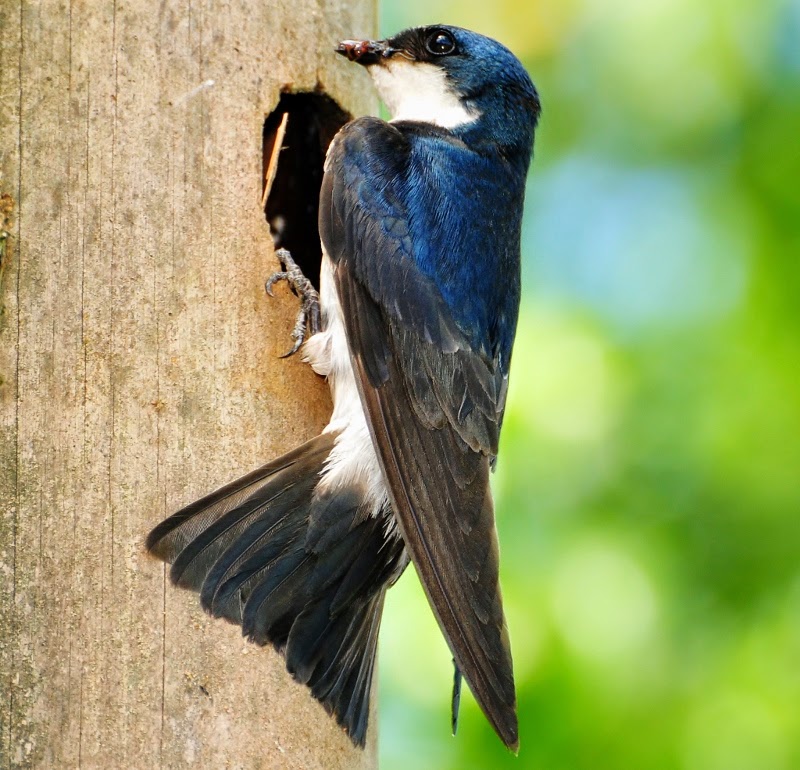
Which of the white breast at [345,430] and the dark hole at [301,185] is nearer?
the white breast at [345,430]

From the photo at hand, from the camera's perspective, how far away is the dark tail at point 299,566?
1.70 m

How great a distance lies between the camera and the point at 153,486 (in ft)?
5.58

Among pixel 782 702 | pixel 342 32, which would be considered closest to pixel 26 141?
pixel 342 32

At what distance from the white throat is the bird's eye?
0.10 ft

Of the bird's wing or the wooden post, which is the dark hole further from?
the wooden post

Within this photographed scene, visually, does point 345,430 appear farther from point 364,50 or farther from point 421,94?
point 421,94

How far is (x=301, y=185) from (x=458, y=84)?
→ 34 centimetres

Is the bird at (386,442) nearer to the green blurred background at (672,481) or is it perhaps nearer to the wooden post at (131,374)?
the wooden post at (131,374)

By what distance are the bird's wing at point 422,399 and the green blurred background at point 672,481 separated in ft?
1.91

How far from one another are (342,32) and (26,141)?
62 centimetres

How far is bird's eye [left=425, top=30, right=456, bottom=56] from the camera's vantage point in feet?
7.86

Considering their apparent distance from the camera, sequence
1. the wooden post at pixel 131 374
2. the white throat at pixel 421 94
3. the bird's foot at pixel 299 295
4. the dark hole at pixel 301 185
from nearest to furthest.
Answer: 1. the wooden post at pixel 131 374
2. the bird's foot at pixel 299 295
3. the dark hole at pixel 301 185
4. the white throat at pixel 421 94

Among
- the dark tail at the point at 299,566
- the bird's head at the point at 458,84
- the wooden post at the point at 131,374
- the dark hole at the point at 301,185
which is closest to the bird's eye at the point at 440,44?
the bird's head at the point at 458,84

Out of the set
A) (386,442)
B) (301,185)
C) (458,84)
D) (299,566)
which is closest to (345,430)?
(386,442)
